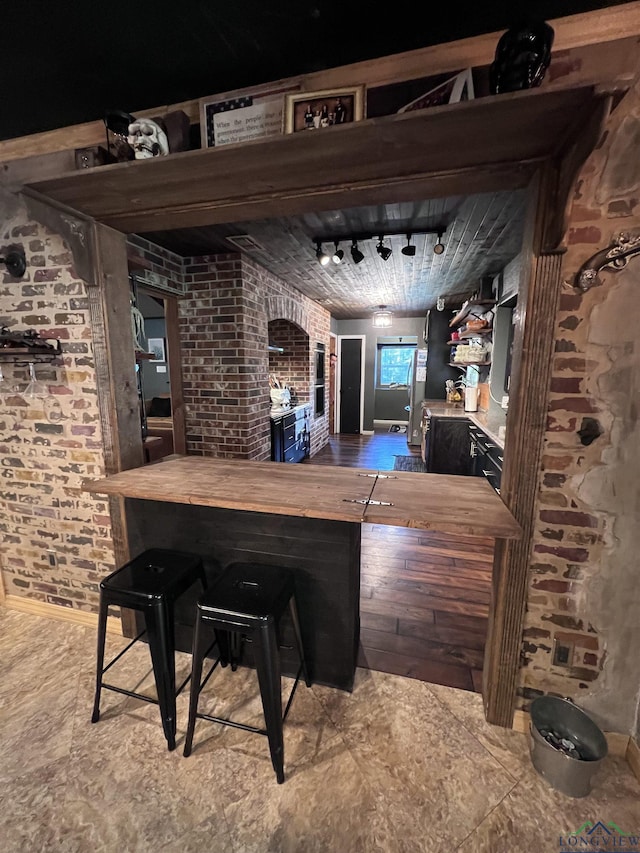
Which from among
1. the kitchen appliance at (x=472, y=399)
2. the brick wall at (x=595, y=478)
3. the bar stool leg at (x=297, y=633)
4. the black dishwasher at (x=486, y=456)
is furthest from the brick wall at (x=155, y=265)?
the kitchen appliance at (x=472, y=399)

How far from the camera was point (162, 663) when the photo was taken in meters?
1.41

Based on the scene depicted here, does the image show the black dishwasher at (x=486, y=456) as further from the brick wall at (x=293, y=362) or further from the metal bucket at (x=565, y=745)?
the brick wall at (x=293, y=362)

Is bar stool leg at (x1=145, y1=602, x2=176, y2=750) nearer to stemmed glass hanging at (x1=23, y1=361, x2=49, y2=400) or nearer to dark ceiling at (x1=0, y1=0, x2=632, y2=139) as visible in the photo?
stemmed glass hanging at (x1=23, y1=361, x2=49, y2=400)

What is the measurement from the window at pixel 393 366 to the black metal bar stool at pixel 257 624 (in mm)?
7467

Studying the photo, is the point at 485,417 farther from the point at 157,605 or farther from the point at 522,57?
the point at 157,605

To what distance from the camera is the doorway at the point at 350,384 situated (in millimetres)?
7893

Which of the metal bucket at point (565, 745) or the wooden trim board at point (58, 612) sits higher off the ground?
the metal bucket at point (565, 745)

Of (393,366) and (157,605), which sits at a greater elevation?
(393,366)

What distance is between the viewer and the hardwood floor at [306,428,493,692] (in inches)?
72.9

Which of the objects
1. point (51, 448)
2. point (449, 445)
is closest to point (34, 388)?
point (51, 448)

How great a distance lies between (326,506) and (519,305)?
1.11 metres

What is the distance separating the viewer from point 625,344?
1.19 m

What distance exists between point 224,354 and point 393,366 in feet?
20.3

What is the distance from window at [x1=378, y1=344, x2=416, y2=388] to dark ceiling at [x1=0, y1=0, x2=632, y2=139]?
7276 mm
